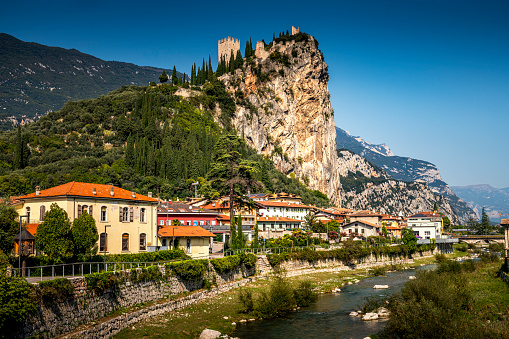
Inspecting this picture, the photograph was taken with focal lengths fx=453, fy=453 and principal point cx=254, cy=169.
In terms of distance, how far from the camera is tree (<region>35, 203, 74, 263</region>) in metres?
32.9

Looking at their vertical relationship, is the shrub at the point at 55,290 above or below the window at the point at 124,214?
below

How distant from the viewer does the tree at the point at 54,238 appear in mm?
32906

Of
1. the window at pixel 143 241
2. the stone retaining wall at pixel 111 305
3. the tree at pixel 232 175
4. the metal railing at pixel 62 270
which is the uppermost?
the tree at pixel 232 175

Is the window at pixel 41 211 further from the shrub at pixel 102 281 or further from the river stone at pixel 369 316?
the river stone at pixel 369 316

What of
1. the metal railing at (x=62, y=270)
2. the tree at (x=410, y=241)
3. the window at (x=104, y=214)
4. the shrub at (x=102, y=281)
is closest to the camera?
the metal railing at (x=62, y=270)

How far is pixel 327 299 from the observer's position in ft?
152

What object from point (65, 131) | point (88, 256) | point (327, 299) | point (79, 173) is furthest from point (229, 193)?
point (65, 131)

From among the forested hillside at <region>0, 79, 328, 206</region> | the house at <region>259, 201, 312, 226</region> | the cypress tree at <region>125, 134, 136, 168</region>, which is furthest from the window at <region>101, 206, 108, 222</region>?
the cypress tree at <region>125, 134, 136, 168</region>

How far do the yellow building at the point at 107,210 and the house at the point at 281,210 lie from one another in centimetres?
4713

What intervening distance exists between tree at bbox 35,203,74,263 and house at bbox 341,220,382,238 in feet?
246

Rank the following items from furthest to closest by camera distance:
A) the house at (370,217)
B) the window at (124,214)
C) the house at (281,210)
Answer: the house at (370,217) < the house at (281,210) < the window at (124,214)

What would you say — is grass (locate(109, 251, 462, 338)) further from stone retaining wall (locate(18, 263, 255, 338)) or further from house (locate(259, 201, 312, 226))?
house (locate(259, 201, 312, 226))

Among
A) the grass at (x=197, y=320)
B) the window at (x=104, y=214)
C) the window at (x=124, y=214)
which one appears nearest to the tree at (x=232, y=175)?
the grass at (x=197, y=320)

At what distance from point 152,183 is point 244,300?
7312 centimetres
